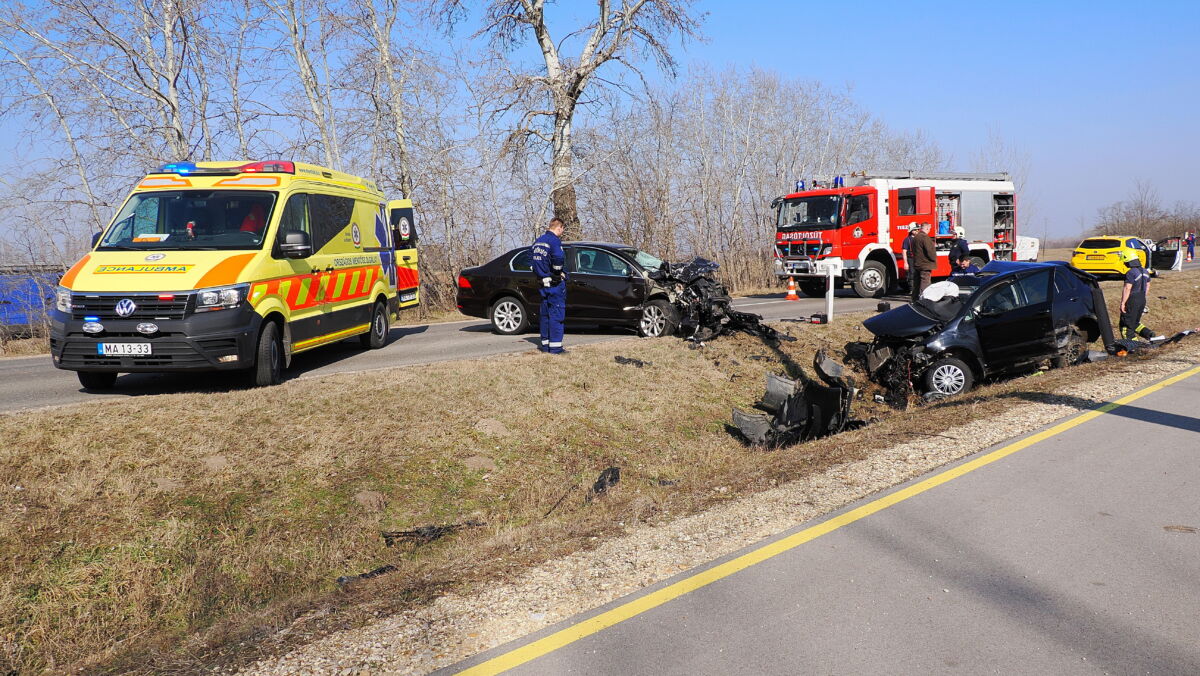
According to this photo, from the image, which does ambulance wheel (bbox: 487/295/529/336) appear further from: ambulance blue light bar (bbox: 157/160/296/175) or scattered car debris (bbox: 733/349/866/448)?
scattered car debris (bbox: 733/349/866/448)

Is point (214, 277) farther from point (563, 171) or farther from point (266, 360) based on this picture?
point (563, 171)

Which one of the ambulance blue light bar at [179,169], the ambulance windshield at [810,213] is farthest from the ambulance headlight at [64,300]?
the ambulance windshield at [810,213]

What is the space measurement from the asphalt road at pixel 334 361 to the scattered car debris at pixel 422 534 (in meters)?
3.45

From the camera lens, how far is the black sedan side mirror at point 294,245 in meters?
8.30

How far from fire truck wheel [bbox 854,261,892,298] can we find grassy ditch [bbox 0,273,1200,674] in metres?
10.3

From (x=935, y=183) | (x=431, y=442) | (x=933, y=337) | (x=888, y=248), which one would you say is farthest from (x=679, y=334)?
(x=935, y=183)

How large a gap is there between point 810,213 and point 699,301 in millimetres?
9359

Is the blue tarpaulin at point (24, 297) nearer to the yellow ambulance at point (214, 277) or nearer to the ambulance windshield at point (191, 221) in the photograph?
the yellow ambulance at point (214, 277)

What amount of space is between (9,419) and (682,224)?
23334mm

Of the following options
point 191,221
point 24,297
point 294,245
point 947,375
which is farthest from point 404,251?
point 947,375

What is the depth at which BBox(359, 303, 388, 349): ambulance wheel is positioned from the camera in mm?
11555

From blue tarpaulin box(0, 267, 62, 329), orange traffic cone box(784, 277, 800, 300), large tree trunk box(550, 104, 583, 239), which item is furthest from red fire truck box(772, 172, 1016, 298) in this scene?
blue tarpaulin box(0, 267, 62, 329)

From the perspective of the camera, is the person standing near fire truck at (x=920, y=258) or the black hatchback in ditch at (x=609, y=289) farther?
the person standing near fire truck at (x=920, y=258)

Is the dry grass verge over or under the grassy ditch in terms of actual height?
over
